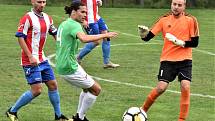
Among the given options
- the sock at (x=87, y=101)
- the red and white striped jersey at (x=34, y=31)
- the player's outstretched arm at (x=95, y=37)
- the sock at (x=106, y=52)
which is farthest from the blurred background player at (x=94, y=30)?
the player's outstretched arm at (x=95, y=37)

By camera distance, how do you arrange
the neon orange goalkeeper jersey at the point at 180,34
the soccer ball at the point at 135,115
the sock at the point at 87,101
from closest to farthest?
the soccer ball at the point at 135,115 → the sock at the point at 87,101 → the neon orange goalkeeper jersey at the point at 180,34

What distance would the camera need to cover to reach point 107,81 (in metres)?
11.2

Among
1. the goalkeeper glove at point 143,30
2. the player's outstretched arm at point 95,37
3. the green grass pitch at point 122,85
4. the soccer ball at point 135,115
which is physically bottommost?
the green grass pitch at point 122,85

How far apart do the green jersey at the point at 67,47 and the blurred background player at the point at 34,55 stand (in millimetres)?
410

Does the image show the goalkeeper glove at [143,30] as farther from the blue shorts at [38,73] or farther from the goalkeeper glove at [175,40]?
the blue shorts at [38,73]

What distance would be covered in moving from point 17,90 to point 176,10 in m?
3.72

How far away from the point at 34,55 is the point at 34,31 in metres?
0.35

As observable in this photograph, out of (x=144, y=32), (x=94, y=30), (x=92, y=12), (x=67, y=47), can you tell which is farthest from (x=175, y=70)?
(x=92, y=12)

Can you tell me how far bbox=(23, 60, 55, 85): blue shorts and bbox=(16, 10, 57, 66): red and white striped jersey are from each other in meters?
0.09

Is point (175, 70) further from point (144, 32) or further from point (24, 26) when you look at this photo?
point (24, 26)

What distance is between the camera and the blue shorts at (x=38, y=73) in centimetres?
A: 760

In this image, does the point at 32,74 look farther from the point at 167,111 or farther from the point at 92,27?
the point at 92,27

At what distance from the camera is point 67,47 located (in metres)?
7.31

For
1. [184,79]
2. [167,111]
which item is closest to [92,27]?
[167,111]
